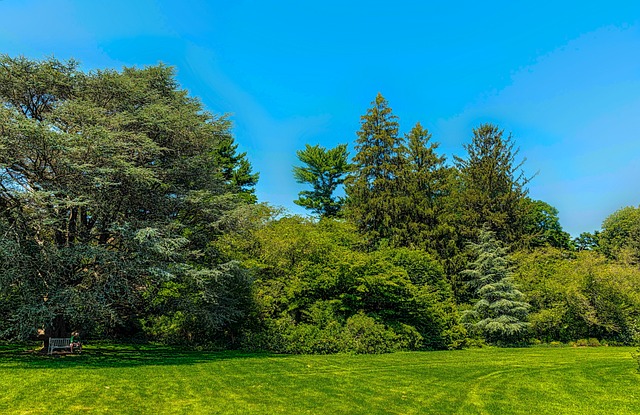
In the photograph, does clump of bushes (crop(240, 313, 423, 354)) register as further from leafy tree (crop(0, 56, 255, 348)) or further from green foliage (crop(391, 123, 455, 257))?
green foliage (crop(391, 123, 455, 257))

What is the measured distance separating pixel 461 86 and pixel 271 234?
16654 mm

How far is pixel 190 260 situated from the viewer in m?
17.0

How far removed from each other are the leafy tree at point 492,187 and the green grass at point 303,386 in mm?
19060

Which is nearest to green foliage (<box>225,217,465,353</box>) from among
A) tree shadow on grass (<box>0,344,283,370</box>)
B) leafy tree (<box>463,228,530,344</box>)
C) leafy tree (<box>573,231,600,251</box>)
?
tree shadow on grass (<box>0,344,283,370</box>)

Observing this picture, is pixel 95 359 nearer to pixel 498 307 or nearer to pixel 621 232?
pixel 498 307

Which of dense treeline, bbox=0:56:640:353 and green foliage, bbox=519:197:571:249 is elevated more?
green foliage, bbox=519:197:571:249

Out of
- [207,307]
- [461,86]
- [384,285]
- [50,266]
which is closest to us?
[50,266]

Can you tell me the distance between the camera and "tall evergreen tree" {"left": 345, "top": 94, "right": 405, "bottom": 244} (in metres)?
32.0

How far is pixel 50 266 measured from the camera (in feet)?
41.4

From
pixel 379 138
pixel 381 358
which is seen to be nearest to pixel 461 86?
pixel 379 138

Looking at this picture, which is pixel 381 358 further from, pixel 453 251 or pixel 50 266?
pixel 453 251

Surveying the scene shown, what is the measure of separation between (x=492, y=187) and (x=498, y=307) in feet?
40.2

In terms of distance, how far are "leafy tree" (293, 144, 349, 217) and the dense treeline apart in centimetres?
1210

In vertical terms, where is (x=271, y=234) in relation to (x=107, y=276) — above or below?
above
